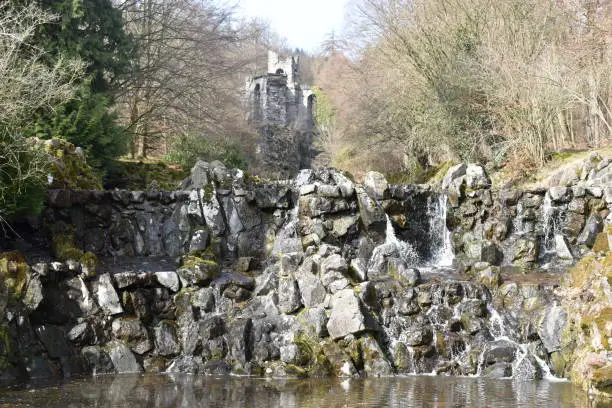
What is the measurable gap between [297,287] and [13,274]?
529cm

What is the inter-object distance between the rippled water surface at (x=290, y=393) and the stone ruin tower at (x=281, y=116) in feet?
74.4

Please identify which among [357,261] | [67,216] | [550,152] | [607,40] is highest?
[607,40]

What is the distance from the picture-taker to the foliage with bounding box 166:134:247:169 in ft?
84.8

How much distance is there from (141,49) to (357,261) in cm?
1458

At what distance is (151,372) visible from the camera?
13.1m

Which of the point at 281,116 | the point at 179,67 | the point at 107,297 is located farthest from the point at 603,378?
the point at 281,116

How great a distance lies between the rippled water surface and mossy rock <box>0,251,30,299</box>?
2.06m

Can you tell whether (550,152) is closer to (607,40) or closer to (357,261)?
(607,40)

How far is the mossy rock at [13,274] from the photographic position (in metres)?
12.7

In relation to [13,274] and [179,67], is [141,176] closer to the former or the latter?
[179,67]

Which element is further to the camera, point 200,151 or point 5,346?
point 200,151

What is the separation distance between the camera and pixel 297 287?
14141 millimetres

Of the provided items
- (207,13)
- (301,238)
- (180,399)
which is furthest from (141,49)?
(180,399)

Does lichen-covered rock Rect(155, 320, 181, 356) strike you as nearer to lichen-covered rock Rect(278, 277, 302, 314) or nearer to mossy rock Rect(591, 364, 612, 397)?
lichen-covered rock Rect(278, 277, 302, 314)
